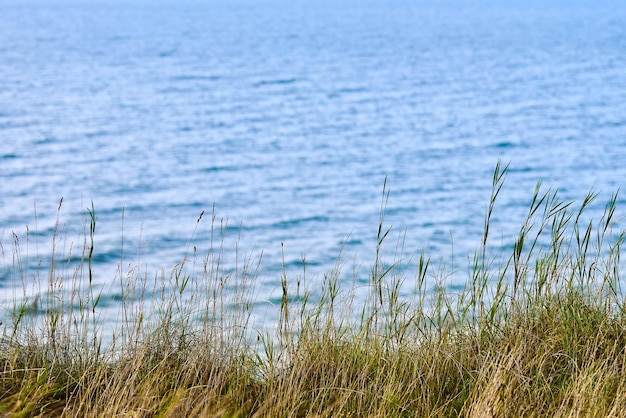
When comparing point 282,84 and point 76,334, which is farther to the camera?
point 282,84

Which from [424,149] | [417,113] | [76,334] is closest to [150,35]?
[417,113]

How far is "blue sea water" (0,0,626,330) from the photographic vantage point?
10.4 metres

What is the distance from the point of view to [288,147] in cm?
1692

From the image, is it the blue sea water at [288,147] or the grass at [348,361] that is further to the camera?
the blue sea water at [288,147]

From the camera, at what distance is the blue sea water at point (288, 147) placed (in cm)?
1044

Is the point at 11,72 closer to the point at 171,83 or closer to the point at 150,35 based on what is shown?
the point at 171,83

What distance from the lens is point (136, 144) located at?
685 inches

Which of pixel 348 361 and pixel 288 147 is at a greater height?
pixel 348 361

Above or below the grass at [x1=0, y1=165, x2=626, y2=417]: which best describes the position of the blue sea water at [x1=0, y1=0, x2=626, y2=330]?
below

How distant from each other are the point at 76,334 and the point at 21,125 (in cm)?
1655

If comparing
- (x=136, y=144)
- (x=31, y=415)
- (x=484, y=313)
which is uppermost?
(x=484, y=313)

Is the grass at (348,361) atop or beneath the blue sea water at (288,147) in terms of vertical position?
atop

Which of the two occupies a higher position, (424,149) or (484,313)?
(484,313)

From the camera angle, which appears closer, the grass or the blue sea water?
the grass
